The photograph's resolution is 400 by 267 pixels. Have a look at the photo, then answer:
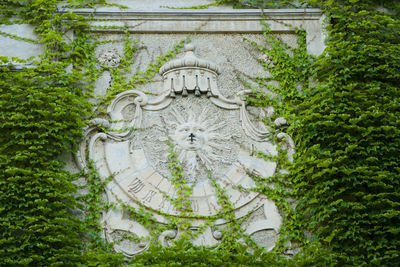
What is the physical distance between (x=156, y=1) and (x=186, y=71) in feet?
3.76

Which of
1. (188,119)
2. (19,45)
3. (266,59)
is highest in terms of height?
(19,45)

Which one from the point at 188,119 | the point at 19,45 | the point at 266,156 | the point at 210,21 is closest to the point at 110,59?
the point at 19,45

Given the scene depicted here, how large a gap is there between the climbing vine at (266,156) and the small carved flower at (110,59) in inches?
2.8

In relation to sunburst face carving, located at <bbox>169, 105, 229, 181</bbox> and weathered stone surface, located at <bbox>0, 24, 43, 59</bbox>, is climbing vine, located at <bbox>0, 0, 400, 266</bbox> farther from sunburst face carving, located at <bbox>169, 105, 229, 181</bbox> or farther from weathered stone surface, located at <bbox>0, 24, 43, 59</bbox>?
sunburst face carving, located at <bbox>169, 105, 229, 181</bbox>

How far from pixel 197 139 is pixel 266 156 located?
0.81 m

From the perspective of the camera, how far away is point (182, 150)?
28.8ft

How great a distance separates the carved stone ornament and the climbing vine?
A: 3.8 inches

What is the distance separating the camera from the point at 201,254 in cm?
795

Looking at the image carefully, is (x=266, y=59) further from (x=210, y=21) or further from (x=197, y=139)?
(x=197, y=139)

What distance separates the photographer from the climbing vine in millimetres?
8023

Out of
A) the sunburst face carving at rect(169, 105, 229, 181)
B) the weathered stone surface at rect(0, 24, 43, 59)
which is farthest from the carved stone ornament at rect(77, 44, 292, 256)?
the weathered stone surface at rect(0, 24, 43, 59)

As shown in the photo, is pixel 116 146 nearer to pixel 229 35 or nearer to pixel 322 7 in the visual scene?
pixel 229 35

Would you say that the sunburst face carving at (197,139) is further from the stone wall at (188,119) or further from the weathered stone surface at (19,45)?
the weathered stone surface at (19,45)

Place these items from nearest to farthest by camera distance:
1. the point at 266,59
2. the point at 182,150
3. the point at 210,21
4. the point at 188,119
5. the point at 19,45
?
the point at 182,150 < the point at 188,119 < the point at 19,45 < the point at 266,59 < the point at 210,21
